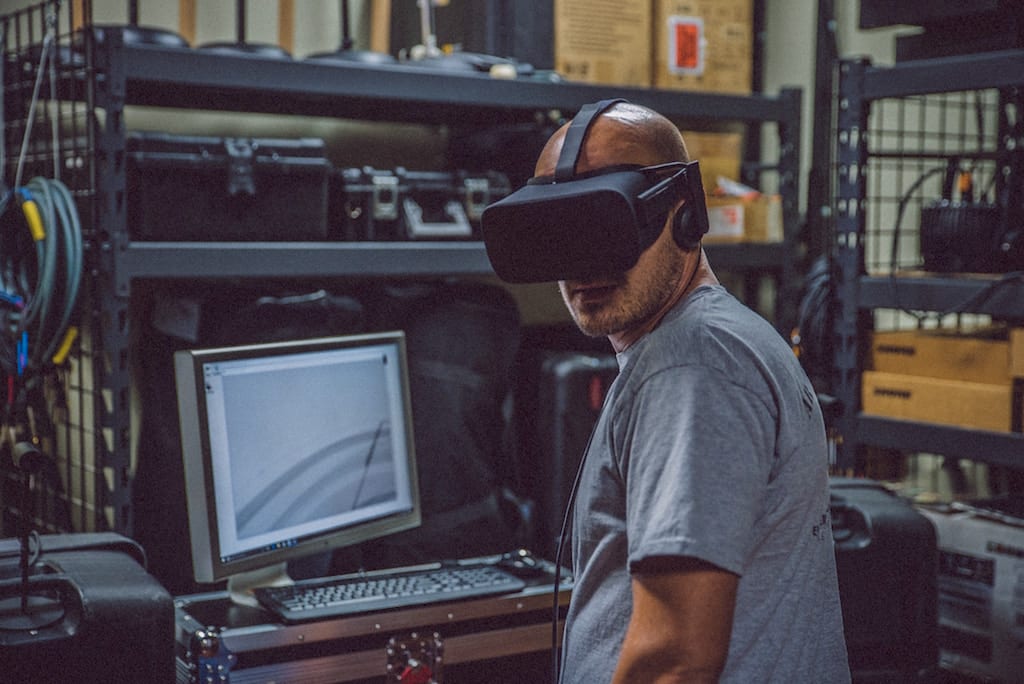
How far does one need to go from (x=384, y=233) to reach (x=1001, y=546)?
1.40 m

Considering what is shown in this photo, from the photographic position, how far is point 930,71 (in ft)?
8.02

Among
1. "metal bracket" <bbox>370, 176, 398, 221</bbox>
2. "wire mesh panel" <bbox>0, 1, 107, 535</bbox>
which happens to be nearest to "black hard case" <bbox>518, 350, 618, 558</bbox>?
"metal bracket" <bbox>370, 176, 398, 221</bbox>

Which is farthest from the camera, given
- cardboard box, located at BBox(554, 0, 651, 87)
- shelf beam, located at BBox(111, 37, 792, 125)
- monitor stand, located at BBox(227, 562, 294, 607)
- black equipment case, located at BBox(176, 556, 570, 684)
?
cardboard box, located at BBox(554, 0, 651, 87)

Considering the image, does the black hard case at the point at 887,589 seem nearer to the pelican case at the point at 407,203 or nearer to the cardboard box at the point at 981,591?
the cardboard box at the point at 981,591

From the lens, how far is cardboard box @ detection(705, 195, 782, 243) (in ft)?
10.0

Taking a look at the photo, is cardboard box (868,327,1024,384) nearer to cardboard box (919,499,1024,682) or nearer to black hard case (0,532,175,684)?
cardboard box (919,499,1024,682)

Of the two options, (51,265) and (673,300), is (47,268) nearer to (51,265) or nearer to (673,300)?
(51,265)

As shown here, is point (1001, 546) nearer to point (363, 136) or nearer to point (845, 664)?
point (845, 664)

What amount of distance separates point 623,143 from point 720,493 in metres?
0.38

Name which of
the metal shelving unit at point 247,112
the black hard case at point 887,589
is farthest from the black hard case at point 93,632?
the black hard case at point 887,589

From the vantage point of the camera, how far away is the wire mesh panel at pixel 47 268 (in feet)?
7.12

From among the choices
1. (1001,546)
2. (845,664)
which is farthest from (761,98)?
(845,664)

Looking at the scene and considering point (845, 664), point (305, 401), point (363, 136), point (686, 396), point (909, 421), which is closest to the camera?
point (686, 396)

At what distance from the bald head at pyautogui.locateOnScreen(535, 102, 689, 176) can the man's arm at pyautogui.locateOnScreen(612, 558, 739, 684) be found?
411mm
